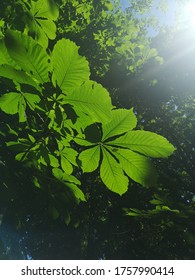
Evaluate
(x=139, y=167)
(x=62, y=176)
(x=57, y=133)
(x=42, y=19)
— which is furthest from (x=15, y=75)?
(x=42, y=19)

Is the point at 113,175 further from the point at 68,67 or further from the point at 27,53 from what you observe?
the point at 27,53

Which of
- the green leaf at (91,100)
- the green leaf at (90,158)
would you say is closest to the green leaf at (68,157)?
the green leaf at (90,158)

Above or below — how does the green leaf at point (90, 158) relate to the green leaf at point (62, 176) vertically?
above

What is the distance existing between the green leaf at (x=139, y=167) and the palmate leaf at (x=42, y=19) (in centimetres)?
101

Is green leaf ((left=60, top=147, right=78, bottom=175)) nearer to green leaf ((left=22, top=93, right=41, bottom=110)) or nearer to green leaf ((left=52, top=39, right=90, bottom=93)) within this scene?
green leaf ((left=22, top=93, right=41, bottom=110))

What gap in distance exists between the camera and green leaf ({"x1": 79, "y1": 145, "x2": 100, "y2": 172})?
4.14 feet

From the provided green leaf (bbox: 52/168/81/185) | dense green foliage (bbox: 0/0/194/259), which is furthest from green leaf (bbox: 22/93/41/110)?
green leaf (bbox: 52/168/81/185)

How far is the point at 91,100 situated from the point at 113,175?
17.0 inches

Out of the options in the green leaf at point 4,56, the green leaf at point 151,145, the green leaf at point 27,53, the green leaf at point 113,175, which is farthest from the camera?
the green leaf at point 113,175

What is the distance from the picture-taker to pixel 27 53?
954 mm

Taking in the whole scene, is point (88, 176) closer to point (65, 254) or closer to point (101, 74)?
point (101, 74)

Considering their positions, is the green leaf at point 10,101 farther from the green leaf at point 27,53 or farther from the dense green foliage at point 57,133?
the green leaf at point 27,53

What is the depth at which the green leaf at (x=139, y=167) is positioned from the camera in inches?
46.6
